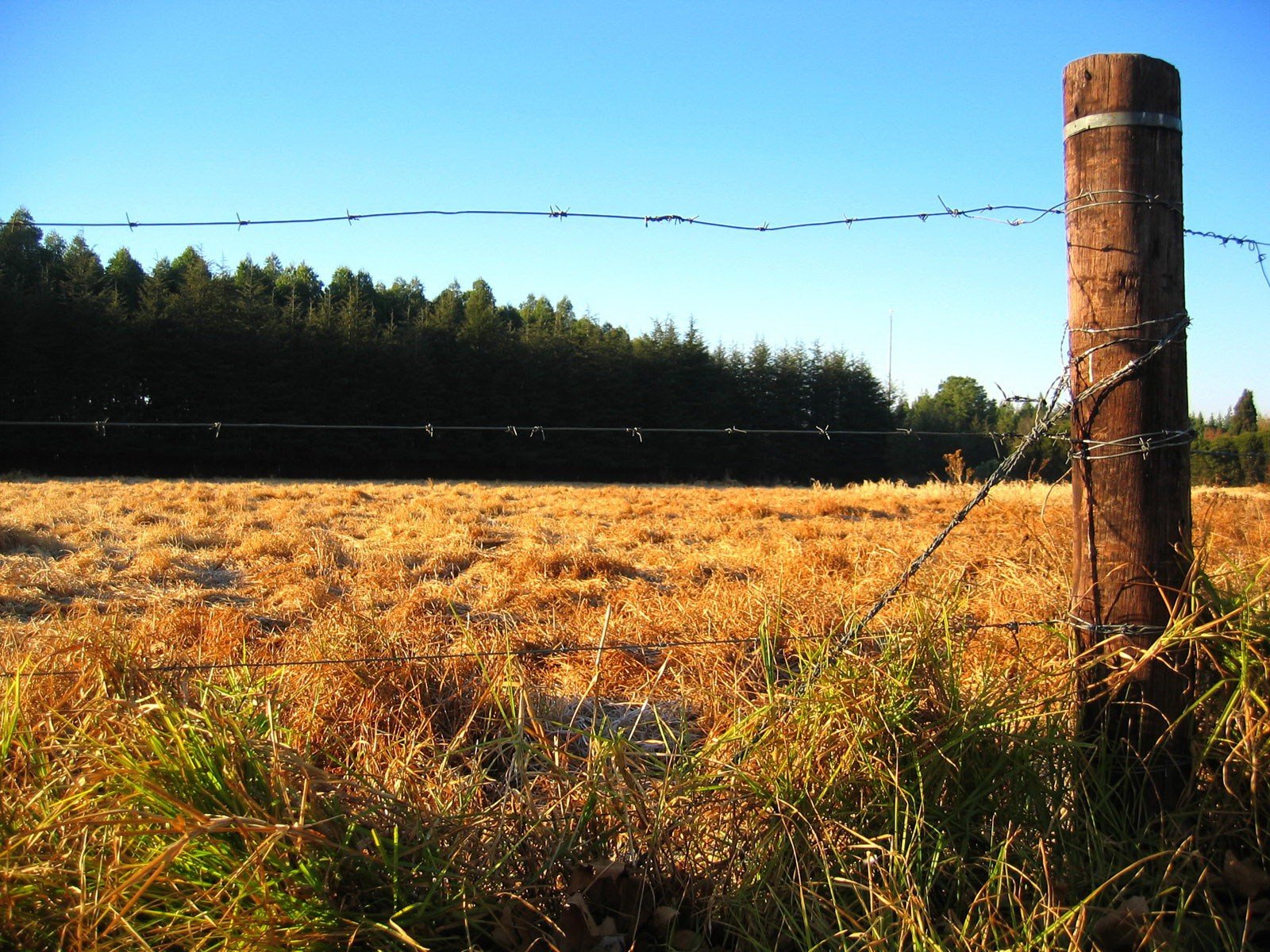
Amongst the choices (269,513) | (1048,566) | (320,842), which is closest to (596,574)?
(1048,566)

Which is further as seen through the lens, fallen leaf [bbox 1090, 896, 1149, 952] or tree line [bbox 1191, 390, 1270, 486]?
tree line [bbox 1191, 390, 1270, 486]

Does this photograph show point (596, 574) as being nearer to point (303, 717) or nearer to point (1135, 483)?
point (303, 717)

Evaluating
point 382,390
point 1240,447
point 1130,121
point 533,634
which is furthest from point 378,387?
point 1130,121

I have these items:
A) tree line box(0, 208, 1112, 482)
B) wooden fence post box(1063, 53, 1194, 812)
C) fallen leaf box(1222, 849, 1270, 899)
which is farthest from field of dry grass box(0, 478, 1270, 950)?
tree line box(0, 208, 1112, 482)

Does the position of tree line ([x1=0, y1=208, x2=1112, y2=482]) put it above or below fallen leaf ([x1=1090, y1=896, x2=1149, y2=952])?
above

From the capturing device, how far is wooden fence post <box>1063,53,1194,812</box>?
2.30m

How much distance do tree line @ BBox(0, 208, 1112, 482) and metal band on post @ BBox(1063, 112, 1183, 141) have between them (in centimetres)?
1177

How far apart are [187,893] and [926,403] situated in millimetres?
44032

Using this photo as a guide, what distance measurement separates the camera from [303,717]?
2602mm

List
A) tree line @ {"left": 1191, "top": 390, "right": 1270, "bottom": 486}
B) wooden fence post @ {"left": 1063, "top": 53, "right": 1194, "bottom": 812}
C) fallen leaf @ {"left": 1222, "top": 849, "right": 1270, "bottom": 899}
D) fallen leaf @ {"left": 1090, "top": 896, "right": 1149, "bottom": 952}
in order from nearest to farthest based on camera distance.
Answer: fallen leaf @ {"left": 1090, "top": 896, "right": 1149, "bottom": 952} < fallen leaf @ {"left": 1222, "top": 849, "right": 1270, "bottom": 899} < wooden fence post @ {"left": 1063, "top": 53, "right": 1194, "bottom": 812} < tree line @ {"left": 1191, "top": 390, "right": 1270, "bottom": 486}

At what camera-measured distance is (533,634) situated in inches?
162

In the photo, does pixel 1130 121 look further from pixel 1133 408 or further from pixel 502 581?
pixel 502 581

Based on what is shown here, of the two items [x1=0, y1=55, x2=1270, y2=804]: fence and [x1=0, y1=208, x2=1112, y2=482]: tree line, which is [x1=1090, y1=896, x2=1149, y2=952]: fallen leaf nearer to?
[x1=0, y1=55, x2=1270, y2=804]: fence

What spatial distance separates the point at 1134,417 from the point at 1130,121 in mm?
810
